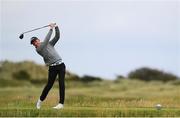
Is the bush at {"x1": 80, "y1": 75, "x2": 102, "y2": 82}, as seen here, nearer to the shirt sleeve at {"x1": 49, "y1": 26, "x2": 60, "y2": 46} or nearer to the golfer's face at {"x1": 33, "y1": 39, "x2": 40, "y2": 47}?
the shirt sleeve at {"x1": 49, "y1": 26, "x2": 60, "y2": 46}

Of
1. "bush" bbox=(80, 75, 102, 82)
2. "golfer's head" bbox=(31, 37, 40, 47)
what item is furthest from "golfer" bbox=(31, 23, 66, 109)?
"bush" bbox=(80, 75, 102, 82)

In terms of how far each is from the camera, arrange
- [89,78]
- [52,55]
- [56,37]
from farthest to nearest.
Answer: [89,78] < [56,37] < [52,55]

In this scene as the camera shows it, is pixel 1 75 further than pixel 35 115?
Yes

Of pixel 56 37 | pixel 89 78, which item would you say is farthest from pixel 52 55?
pixel 89 78

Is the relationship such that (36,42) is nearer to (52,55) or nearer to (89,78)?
(52,55)

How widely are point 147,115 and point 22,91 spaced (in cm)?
2739

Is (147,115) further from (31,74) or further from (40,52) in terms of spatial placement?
(31,74)

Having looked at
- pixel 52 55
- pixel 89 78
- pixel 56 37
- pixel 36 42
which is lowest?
pixel 52 55

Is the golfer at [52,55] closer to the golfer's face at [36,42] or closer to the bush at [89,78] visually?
the golfer's face at [36,42]

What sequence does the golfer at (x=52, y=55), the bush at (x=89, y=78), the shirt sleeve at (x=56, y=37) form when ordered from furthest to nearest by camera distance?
the bush at (x=89, y=78) → the shirt sleeve at (x=56, y=37) → the golfer at (x=52, y=55)

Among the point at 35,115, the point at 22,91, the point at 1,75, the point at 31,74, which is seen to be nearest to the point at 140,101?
the point at 35,115

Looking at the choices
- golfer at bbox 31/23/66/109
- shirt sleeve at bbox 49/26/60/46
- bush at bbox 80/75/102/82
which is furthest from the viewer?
bush at bbox 80/75/102/82

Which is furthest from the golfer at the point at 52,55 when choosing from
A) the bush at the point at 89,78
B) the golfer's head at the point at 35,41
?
the bush at the point at 89,78

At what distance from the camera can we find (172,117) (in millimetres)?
19828
